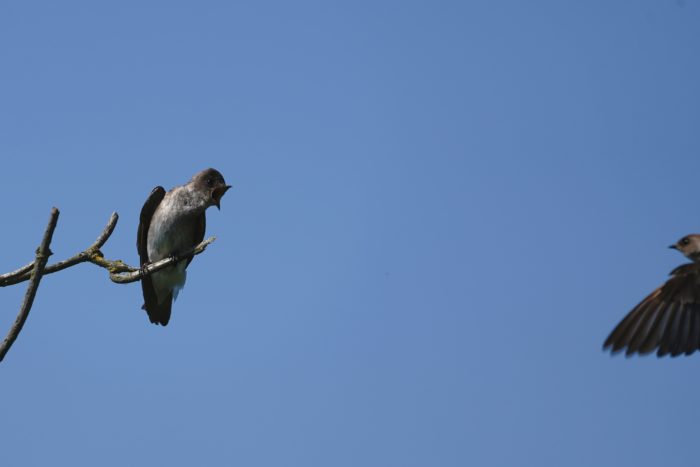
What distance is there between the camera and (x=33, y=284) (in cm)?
489

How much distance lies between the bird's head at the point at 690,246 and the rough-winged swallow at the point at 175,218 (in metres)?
5.47

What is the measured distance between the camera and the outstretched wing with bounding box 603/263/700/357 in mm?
9344

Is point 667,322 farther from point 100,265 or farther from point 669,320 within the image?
point 100,265

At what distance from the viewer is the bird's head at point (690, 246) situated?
978 centimetres

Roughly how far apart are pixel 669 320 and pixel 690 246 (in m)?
0.94

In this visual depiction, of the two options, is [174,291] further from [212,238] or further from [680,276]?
[680,276]

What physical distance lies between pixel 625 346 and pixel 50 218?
649cm

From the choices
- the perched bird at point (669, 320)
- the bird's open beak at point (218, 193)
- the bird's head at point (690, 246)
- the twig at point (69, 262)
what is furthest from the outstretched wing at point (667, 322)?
the twig at point (69, 262)

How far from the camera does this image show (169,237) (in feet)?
35.2

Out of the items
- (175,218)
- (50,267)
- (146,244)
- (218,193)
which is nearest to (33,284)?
(50,267)

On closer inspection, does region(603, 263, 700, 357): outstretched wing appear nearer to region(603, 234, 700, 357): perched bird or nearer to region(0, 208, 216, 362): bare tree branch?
region(603, 234, 700, 357): perched bird

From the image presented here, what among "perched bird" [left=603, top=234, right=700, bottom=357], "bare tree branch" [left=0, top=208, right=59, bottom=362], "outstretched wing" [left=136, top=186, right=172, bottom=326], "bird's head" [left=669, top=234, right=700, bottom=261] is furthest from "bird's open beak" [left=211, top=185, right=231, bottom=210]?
"bare tree branch" [left=0, top=208, right=59, bottom=362]

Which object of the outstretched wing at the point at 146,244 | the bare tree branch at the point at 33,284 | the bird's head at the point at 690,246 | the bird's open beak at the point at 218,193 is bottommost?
the bare tree branch at the point at 33,284

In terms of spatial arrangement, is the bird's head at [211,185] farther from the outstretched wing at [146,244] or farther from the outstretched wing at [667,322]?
the outstretched wing at [667,322]
